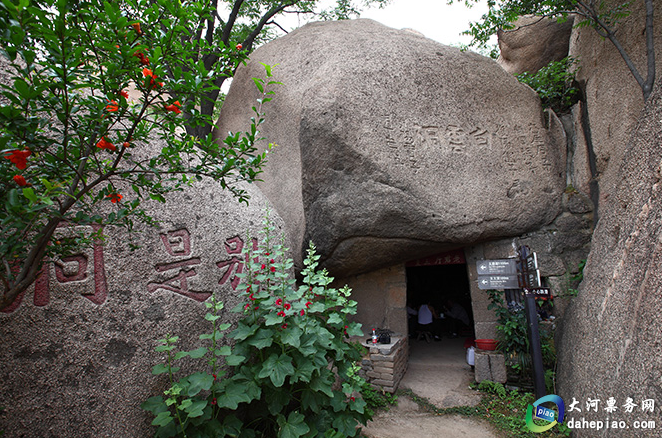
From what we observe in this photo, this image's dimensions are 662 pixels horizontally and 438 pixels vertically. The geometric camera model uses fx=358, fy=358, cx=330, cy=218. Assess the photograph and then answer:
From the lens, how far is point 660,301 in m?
1.82

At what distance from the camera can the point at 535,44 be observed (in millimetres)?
6414

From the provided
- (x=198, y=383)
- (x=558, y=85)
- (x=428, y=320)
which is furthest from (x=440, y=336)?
(x=198, y=383)

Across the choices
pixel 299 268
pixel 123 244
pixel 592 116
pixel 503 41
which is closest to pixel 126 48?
pixel 123 244

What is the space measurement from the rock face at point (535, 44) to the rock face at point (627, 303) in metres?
4.33

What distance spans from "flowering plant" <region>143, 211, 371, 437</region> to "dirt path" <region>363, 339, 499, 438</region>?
4.44 feet

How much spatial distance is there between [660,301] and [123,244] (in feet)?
9.60

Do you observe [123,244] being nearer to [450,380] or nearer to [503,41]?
[450,380]

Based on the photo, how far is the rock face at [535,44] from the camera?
6117mm

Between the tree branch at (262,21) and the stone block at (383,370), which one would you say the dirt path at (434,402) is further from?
the tree branch at (262,21)

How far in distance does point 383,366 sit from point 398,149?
2.57 m

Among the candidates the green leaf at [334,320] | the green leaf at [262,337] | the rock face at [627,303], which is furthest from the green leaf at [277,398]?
the rock face at [627,303]

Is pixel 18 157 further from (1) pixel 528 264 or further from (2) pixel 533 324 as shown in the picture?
(2) pixel 533 324

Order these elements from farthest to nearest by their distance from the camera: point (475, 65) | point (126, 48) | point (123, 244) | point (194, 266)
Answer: point (475, 65) < point (194, 266) < point (123, 244) < point (126, 48)

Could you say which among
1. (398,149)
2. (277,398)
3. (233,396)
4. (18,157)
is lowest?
(277,398)
